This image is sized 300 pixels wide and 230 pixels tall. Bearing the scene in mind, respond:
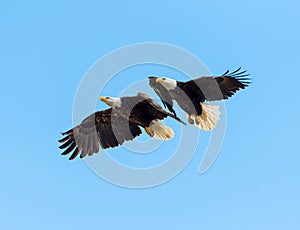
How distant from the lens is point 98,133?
9359 millimetres

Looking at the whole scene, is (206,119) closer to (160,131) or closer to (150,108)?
(160,131)

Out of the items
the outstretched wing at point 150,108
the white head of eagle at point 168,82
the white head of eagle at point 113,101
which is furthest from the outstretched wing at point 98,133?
the white head of eagle at point 168,82

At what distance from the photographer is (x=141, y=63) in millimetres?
8719

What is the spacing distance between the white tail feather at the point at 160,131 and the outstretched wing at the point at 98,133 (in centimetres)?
31

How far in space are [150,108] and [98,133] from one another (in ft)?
4.12

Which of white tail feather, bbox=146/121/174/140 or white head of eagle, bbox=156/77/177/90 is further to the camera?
white tail feather, bbox=146/121/174/140

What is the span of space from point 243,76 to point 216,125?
1.13 meters

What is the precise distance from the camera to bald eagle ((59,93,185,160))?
892cm

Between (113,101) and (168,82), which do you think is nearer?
(168,82)

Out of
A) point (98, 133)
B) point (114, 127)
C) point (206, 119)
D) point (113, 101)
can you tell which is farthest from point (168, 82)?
point (98, 133)

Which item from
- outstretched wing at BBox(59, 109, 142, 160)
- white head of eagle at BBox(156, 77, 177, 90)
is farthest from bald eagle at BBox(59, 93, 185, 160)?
white head of eagle at BBox(156, 77, 177, 90)

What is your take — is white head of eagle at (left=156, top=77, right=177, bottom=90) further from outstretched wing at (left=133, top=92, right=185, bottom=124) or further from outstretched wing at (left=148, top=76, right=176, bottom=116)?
outstretched wing at (left=133, top=92, right=185, bottom=124)

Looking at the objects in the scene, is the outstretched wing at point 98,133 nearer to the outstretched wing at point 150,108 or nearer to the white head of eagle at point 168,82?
the outstretched wing at point 150,108

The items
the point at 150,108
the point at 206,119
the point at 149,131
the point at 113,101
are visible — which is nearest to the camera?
the point at 150,108
